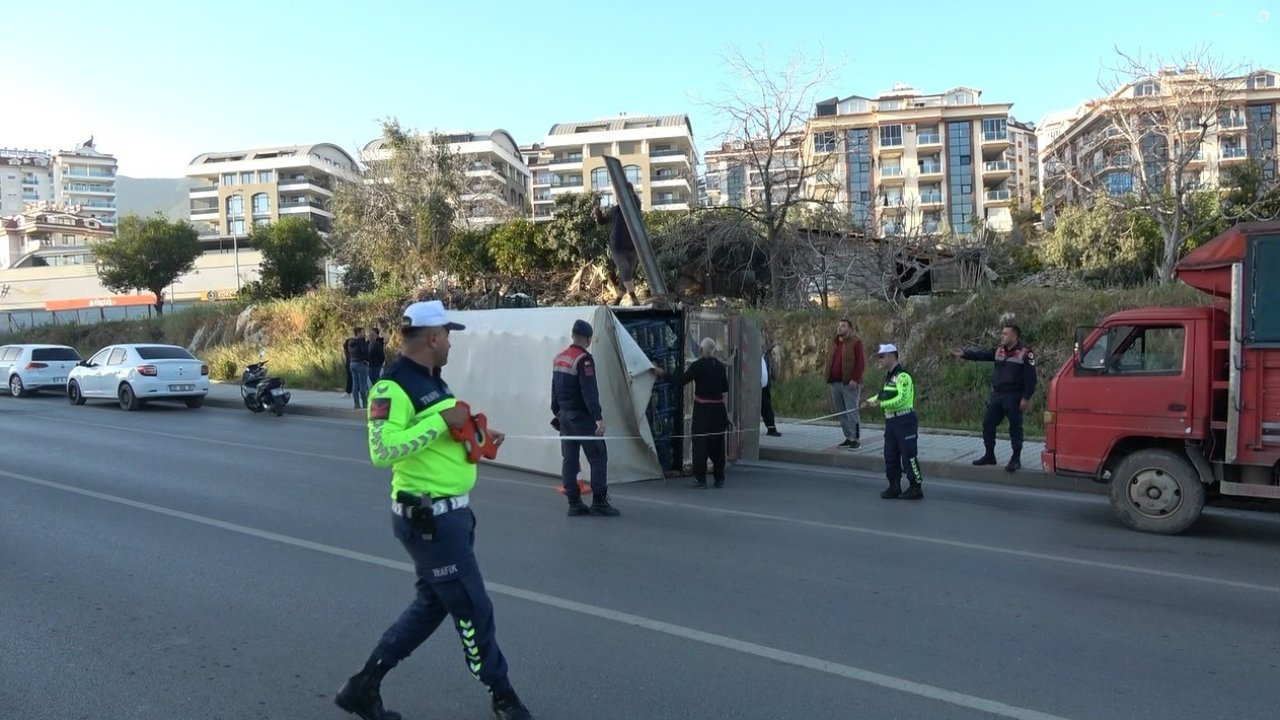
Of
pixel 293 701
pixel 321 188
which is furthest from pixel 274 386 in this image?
pixel 321 188

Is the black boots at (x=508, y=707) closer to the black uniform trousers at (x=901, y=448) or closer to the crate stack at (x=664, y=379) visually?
the black uniform trousers at (x=901, y=448)

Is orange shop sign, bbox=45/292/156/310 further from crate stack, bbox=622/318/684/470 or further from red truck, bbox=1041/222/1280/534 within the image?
red truck, bbox=1041/222/1280/534

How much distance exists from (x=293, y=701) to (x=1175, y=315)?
7564 mm

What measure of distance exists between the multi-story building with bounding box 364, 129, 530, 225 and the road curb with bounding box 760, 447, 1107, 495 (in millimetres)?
23603

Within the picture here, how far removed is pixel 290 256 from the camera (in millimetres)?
49031

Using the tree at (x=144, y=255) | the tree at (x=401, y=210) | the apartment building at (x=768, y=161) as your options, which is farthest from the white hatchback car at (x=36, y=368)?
the tree at (x=144, y=255)

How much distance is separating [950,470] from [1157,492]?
3269mm

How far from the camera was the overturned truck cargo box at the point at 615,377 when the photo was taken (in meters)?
10.5

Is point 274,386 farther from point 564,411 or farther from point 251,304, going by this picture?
point 251,304

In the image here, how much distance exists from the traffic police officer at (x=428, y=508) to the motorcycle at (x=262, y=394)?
16.2 metres

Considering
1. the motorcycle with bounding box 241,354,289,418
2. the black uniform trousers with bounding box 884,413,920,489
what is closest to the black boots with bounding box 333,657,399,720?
the black uniform trousers with bounding box 884,413,920,489

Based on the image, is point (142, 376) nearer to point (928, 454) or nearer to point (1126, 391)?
point (928, 454)

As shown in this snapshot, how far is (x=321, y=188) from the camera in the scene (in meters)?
104

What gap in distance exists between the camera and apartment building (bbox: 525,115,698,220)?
89062mm
